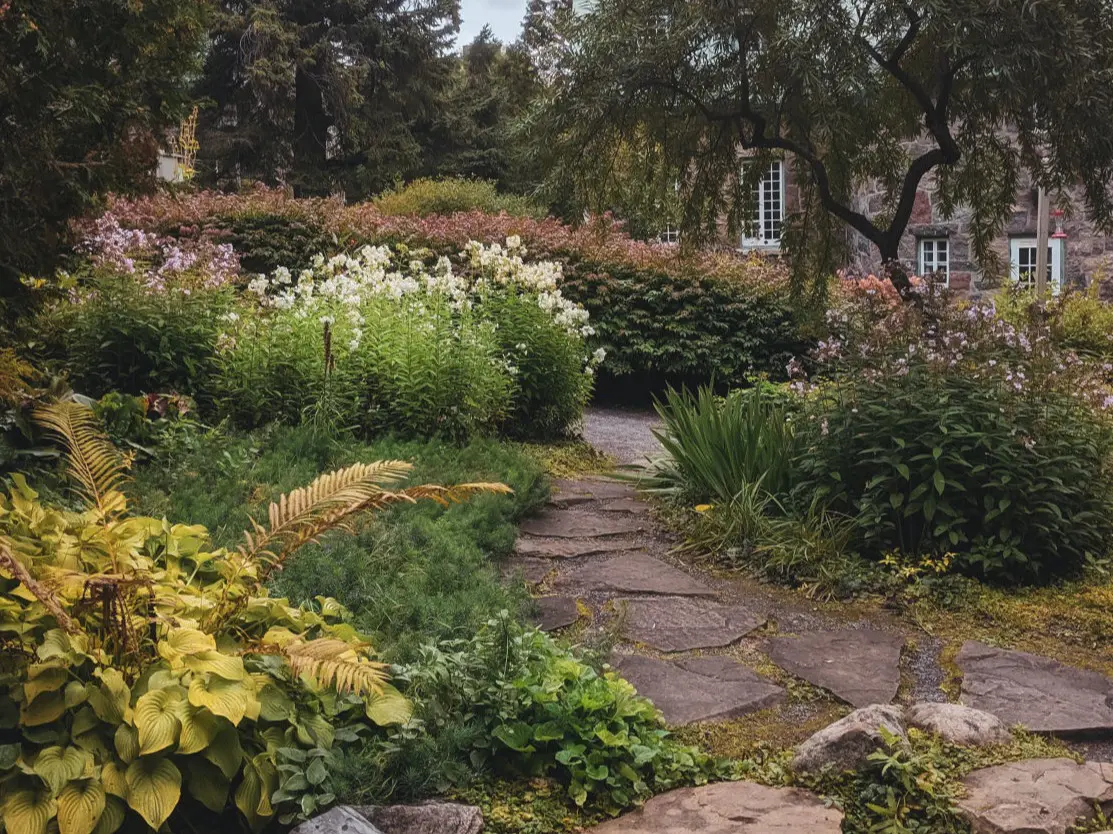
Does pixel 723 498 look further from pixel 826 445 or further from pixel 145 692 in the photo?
pixel 145 692

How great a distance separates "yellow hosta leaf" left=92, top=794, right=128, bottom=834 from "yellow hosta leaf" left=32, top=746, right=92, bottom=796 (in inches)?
3.6

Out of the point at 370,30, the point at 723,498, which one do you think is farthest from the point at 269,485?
the point at 370,30

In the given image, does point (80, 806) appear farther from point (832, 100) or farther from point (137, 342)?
point (832, 100)

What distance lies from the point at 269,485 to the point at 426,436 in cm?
173

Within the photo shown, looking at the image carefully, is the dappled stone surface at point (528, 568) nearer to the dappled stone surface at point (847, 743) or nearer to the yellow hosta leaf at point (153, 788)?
the dappled stone surface at point (847, 743)

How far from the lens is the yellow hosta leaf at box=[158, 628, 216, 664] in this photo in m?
2.46

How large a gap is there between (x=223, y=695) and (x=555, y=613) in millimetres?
2005

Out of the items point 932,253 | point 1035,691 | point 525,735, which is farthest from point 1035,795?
point 932,253

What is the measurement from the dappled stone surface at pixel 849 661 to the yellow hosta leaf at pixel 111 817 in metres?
2.34

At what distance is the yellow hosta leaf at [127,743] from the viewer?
2250mm

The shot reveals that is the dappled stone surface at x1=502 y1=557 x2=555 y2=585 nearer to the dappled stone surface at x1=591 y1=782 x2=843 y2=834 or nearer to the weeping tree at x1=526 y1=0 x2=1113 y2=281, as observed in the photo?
the dappled stone surface at x1=591 y1=782 x2=843 y2=834

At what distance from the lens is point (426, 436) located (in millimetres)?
6574

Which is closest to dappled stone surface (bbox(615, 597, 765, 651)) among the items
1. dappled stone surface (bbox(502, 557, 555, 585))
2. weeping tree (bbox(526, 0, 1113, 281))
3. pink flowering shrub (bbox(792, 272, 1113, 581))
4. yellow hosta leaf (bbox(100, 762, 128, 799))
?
dappled stone surface (bbox(502, 557, 555, 585))

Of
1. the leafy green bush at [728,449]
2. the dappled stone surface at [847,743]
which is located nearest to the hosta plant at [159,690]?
the dappled stone surface at [847,743]
